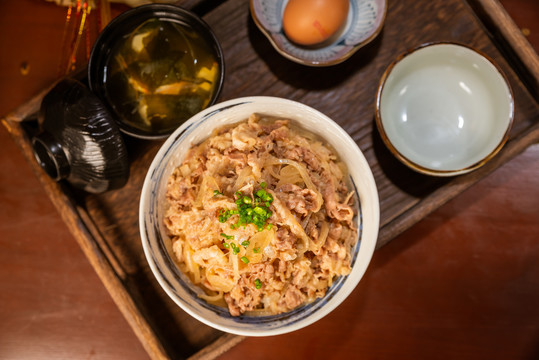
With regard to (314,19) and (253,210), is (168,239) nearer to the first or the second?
(253,210)

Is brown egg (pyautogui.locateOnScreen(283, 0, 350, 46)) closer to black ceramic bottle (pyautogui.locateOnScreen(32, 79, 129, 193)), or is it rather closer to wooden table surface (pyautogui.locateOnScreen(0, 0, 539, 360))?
black ceramic bottle (pyautogui.locateOnScreen(32, 79, 129, 193))

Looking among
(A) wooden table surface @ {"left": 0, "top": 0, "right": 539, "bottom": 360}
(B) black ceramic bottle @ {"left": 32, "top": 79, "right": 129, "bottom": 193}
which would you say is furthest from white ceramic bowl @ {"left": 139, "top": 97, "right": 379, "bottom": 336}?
(A) wooden table surface @ {"left": 0, "top": 0, "right": 539, "bottom": 360}

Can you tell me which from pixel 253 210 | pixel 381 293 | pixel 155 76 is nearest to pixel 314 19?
pixel 155 76

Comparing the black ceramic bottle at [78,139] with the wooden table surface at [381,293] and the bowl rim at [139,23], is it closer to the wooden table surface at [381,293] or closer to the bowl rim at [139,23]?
the bowl rim at [139,23]

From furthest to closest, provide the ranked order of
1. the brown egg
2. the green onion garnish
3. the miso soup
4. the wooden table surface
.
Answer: the wooden table surface < the miso soup < the brown egg < the green onion garnish

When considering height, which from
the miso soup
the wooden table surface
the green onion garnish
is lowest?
the wooden table surface

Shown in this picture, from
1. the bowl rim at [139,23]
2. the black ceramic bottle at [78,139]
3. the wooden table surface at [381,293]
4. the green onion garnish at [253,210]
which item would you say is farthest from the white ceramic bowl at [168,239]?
the wooden table surface at [381,293]
